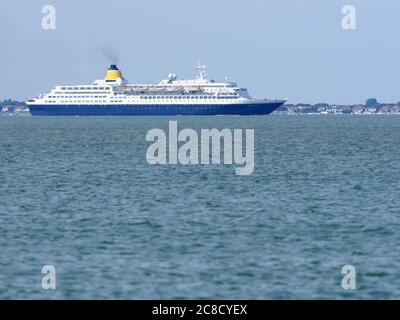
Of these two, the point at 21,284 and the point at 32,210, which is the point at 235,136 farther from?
the point at 21,284

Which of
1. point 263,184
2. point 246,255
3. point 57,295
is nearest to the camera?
point 57,295

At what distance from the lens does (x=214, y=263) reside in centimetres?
2583

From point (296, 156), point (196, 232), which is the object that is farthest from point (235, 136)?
point (196, 232)

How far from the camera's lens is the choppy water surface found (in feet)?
77.0

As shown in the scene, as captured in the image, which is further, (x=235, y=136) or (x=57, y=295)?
(x=235, y=136)

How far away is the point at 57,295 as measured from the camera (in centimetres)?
2264

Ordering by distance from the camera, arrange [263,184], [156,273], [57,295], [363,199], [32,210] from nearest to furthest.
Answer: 1. [57,295]
2. [156,273]
3. [32,210]
4. [363,199]
5. [263,184]

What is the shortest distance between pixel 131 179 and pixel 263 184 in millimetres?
7396

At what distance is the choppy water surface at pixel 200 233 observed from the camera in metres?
23.5

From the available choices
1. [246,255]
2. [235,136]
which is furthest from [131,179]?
[235,136]

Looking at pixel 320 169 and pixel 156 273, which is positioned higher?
pixel 320 169

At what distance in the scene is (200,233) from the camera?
3050 cm

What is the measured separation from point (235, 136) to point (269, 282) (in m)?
87.2

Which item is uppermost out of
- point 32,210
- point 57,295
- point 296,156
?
point 296,156
